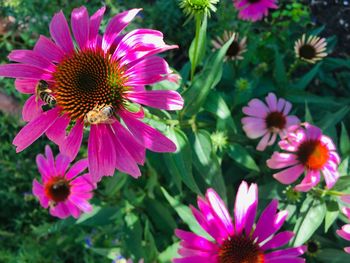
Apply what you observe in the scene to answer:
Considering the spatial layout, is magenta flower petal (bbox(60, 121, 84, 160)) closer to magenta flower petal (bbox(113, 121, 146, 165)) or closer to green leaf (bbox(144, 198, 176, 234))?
magenta flower petal (bbox(113, 121, 146, 165))

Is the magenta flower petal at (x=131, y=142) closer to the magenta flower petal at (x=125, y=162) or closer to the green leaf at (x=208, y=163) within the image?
the magenta flower petal at (x=125, y=162)

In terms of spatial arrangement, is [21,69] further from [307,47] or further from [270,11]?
[270,11]

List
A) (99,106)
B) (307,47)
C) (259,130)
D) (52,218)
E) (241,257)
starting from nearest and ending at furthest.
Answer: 1. (99,106)
2. (241,257)
3. (259,130)
4. (307,47)
5. (52,218)

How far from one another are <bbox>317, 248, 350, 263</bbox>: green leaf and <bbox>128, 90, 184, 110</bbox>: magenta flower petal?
2.74 feet

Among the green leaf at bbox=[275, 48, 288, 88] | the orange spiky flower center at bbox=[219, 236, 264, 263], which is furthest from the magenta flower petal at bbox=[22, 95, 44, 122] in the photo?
the green leaf at bbox=[275, 48, 288, 88]

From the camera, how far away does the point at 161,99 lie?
947mm

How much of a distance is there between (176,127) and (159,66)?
0.32 meters

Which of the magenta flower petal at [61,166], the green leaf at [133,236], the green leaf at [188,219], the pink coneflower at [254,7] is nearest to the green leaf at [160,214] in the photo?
the green leaf at [133,236]

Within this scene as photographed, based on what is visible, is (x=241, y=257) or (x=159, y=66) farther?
(x=241, y=257)

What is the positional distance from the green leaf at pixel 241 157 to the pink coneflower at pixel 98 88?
0.52 m

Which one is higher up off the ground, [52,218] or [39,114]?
[39,114]

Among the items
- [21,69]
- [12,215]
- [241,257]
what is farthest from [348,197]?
[12,215]

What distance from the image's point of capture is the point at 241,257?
1084mm

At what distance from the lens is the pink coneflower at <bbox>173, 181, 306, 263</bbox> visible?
1093mm
